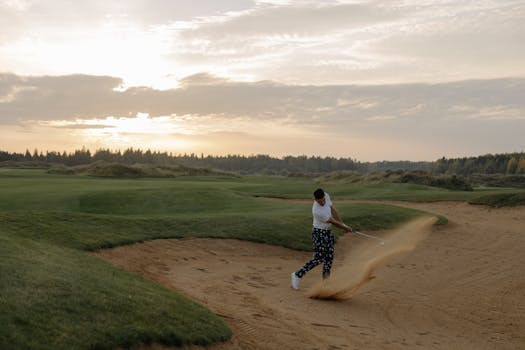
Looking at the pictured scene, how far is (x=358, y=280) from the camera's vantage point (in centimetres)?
1505

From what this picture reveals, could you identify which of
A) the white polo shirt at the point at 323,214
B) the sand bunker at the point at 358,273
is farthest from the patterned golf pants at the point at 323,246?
the sand bunker at the point at 358,273

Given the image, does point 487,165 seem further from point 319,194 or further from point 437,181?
point 319,194

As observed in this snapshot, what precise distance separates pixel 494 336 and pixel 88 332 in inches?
393

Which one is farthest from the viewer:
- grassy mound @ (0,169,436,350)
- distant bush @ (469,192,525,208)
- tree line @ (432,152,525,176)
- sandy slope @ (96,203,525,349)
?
tree line @ (432,152,525,176)

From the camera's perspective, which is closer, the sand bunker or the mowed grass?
the mowed grass

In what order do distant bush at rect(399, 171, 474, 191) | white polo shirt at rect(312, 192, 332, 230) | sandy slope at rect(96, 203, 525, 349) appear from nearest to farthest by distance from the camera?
sandy slope at rect(96, 203, 525, 349) → white polo shirt at rect(312, 192, 332, 230) → distant bush at rect(399, 171, 474, 191)

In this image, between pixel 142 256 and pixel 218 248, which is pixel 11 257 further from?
pixel 218 248

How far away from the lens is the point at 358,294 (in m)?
15.3

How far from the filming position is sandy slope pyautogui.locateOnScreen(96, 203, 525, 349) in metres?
11.0

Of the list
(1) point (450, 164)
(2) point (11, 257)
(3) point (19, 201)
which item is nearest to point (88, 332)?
(2) point (11, 257)

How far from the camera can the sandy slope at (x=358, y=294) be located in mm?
11047

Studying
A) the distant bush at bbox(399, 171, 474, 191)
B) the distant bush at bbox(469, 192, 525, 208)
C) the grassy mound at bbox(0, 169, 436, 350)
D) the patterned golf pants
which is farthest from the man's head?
the distant bush at bbox(399, 171, 474, 191)

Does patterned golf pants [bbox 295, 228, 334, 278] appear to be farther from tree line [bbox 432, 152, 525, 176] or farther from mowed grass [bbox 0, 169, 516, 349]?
tree line [bbox 432, 152, 525, 176]

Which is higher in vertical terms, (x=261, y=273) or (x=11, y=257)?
(x=11, y=257)
